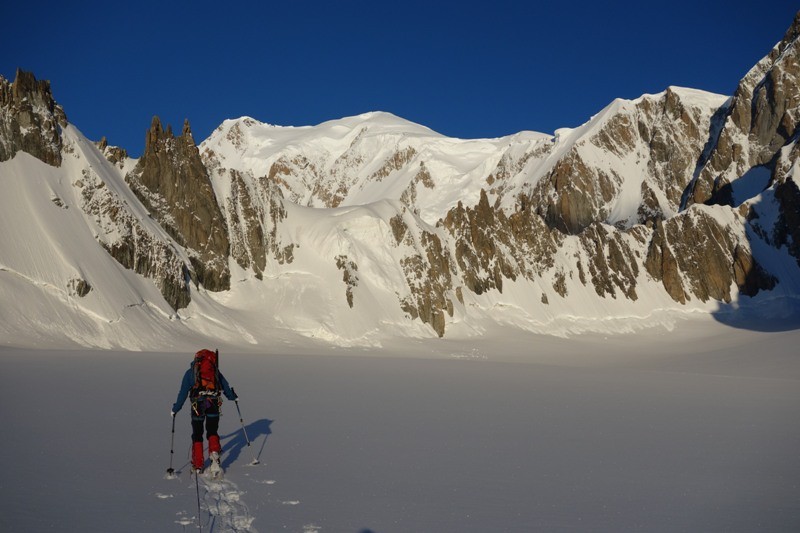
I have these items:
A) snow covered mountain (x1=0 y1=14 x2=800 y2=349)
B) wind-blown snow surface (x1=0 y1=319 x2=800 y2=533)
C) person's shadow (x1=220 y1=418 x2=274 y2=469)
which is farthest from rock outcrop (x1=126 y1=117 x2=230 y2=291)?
person's shadow (x1=220 y1=418 x2=274 y2=469)

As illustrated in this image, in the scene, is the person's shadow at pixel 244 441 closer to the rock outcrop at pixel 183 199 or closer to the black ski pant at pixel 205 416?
the black ski pant at pixel 205 416

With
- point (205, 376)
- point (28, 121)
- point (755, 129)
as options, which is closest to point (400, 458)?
point (205, 376)

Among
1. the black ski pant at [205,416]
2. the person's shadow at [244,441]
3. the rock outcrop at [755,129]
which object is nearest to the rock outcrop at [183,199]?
the person's shadow at [244,441]

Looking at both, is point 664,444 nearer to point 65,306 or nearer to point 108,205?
point 65,306

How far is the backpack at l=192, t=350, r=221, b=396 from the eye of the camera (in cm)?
1196

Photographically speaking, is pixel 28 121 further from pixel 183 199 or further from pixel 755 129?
pixel 755 129

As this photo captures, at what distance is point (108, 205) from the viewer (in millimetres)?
56062

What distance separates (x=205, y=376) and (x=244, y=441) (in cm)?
229

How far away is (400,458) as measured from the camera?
487 inches

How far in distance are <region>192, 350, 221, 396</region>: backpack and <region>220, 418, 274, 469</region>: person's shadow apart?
1.26m

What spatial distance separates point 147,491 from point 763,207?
138 meters

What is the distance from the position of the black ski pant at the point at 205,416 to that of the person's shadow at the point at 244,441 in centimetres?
71

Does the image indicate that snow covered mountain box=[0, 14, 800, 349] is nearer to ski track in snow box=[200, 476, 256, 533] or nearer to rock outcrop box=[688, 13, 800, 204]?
rock outcrop box=[688, 13, 800, 204]

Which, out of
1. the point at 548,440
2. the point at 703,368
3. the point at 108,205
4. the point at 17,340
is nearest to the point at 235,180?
the point at 108,205
